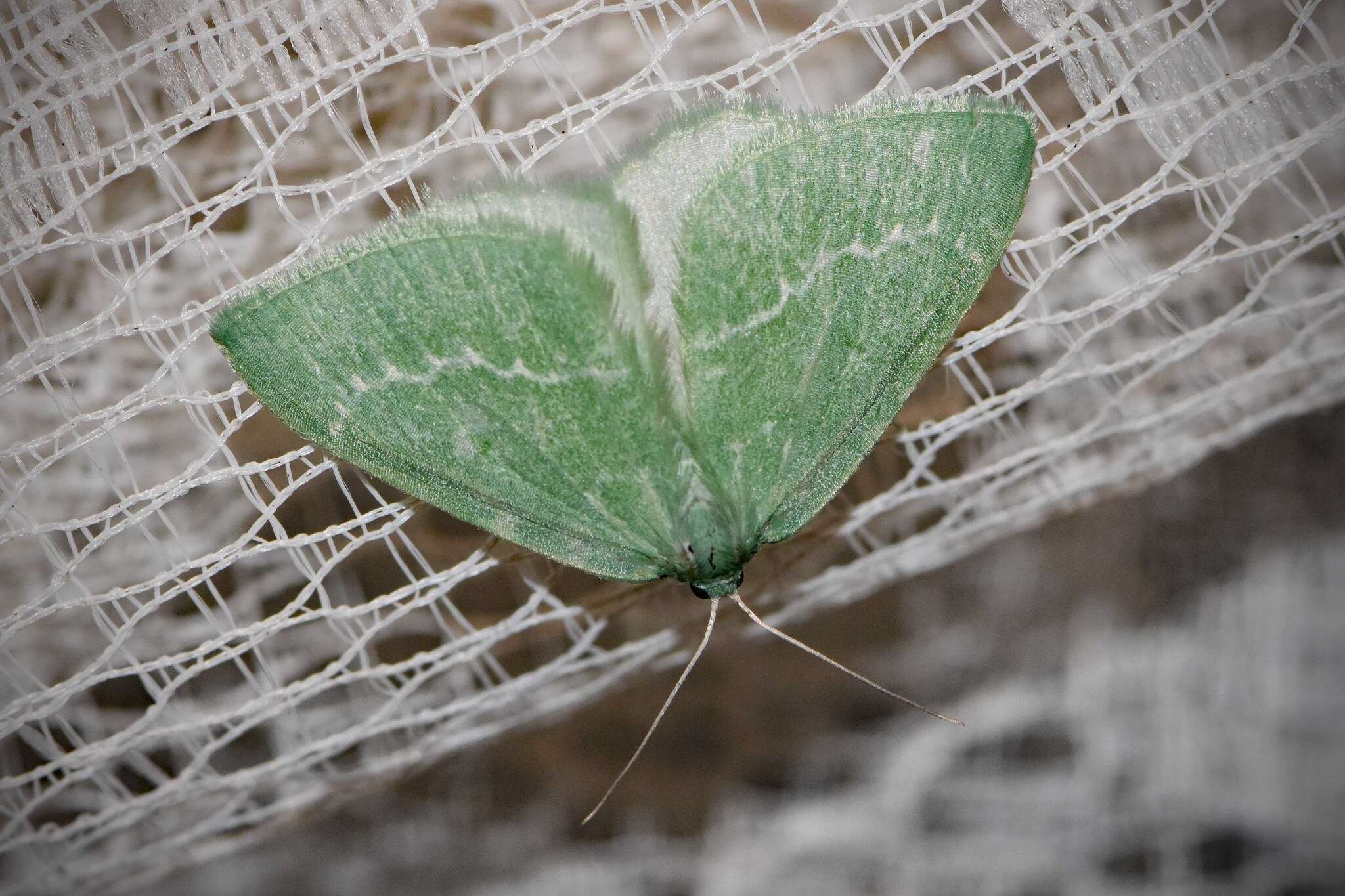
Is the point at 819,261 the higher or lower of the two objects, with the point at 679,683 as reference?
higher

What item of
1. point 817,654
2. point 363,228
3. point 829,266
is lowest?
point 817,654

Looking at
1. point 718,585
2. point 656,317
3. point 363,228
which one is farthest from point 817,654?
point 363,228

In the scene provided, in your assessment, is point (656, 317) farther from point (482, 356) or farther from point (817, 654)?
point (817, 654)

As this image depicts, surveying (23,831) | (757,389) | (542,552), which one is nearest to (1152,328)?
(757,389)

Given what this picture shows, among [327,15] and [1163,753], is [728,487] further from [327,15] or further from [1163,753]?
[1163,753]

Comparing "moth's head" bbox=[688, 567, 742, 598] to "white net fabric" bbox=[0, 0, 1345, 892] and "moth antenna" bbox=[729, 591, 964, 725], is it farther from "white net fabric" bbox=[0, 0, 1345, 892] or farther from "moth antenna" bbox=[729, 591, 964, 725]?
"white net fabric" bbox=[0, 0, 1345, 892]

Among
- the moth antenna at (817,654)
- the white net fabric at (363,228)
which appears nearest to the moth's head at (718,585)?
the moth antenna at (817,654)

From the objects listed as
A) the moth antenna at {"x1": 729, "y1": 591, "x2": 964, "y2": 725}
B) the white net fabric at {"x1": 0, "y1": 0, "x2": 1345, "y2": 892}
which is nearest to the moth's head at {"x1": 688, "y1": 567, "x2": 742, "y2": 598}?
the moth antenna at {"x1": 729, "y1": 591, "x2": 964, "y2": 725}

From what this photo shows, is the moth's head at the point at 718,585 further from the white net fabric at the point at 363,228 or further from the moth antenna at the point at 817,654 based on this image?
the white net fabric at the point at 363,228

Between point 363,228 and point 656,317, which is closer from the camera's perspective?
point 656,317
